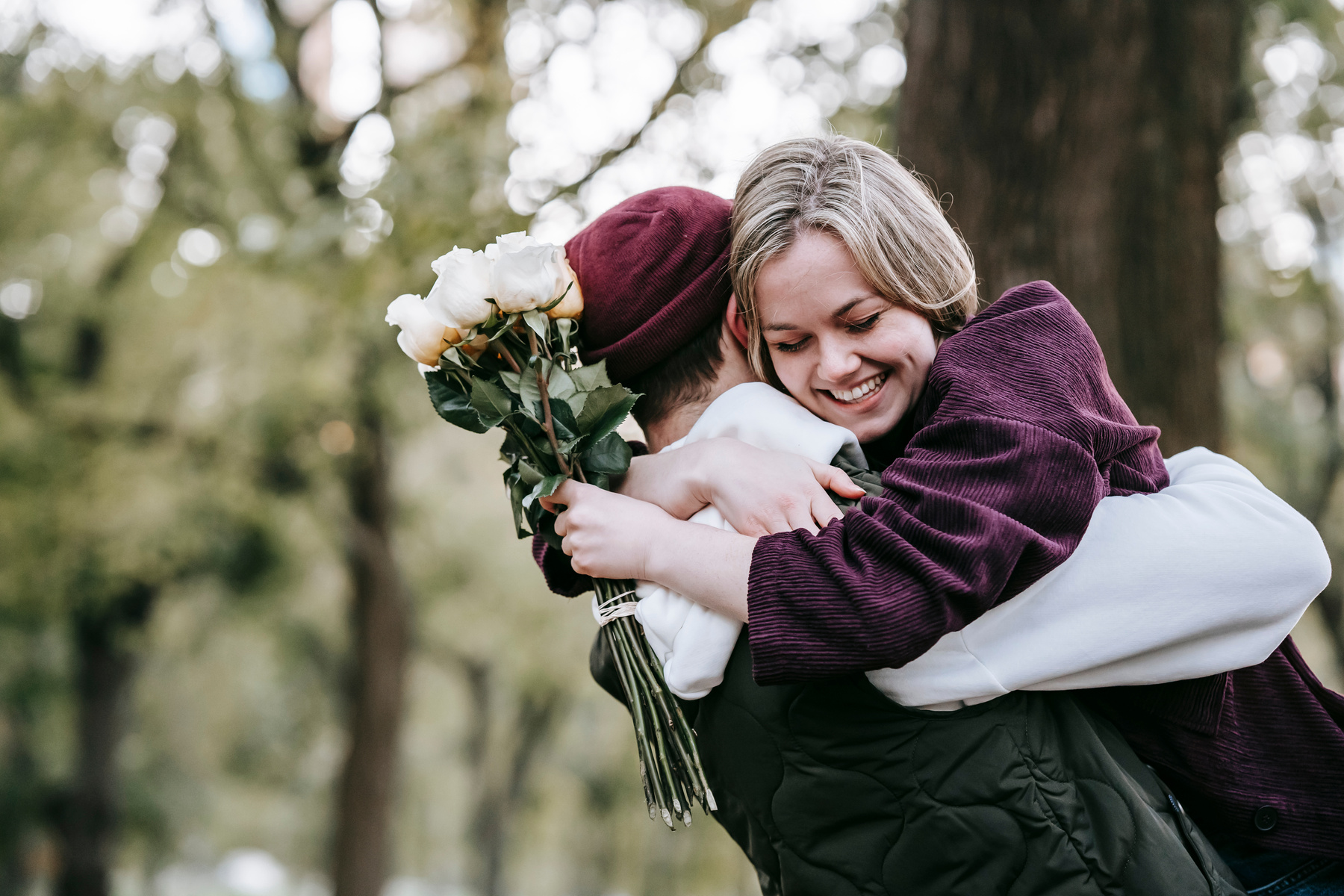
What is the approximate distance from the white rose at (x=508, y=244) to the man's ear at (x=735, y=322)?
0.42 metres

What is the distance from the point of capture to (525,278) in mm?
1769

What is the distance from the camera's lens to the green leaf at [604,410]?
71.4 inches

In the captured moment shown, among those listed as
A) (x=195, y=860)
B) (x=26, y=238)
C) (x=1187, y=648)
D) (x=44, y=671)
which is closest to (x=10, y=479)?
(x=26, y=238)

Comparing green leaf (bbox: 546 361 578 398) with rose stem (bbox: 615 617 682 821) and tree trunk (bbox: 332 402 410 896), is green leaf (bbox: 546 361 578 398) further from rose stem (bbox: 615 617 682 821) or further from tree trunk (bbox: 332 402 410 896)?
tree trunk (bbox: 332 402 410 896)

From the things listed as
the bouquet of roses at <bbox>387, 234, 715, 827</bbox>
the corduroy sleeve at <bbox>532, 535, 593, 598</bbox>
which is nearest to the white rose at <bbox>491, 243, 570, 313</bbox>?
the bouquet of roses at <bbox>387, 234, 715, 827</bbox>

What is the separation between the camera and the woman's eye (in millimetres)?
1874

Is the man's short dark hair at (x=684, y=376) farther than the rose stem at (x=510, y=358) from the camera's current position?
A: Yes

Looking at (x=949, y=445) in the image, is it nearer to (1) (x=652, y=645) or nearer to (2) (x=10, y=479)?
(1) (x=652, y=645)

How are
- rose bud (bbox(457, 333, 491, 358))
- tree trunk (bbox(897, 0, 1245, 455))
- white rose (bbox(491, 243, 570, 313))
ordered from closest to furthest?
white rose (bbox(491, 243, 570, 313)) < rose bud (bbox(457, 333, 491, 358)) < tree trunk (bbox(897, 0, 1245, 455))

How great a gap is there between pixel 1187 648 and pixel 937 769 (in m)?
0.44

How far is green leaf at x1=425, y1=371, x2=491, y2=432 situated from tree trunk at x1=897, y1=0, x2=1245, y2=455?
1.96 m

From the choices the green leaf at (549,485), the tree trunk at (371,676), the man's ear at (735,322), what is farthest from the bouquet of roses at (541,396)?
the tree trunk at (371,676)

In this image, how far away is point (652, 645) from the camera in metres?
1.77

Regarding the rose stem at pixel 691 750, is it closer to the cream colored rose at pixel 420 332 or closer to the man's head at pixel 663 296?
the man's head at pixel 663 296
